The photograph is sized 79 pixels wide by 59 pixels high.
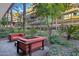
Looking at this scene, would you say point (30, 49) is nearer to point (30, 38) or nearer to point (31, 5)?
point (30, 38)

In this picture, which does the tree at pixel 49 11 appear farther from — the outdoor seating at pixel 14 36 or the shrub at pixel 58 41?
the outdoor seating at pixel 14 36

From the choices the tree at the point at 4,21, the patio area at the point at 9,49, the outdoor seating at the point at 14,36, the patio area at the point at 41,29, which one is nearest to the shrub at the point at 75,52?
the patio area at the point at 41,29

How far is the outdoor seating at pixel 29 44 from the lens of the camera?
8.87ft

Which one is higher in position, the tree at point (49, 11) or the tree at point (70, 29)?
the tree at point (49, 11)

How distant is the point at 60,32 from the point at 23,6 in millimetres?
533

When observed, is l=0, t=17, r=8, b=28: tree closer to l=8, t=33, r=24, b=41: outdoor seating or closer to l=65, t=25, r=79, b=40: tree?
l=8, t=33, r=24, b=41: outdoor seating

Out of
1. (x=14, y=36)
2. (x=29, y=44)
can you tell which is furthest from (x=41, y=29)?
(x=14, y=36)

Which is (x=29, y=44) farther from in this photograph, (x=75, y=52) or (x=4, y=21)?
(x=75, y=52)

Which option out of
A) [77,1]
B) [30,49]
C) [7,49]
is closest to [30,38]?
Answer: [30,49]

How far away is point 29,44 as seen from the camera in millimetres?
2709

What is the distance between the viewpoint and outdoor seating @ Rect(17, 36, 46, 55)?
271 cm

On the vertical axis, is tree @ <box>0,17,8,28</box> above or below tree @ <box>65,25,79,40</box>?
above

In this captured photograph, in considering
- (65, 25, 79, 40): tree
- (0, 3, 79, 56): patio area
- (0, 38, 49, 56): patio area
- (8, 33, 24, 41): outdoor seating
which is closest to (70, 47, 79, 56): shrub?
(0, 3, 79, 56): patio area

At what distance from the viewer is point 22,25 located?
2.75 metres
